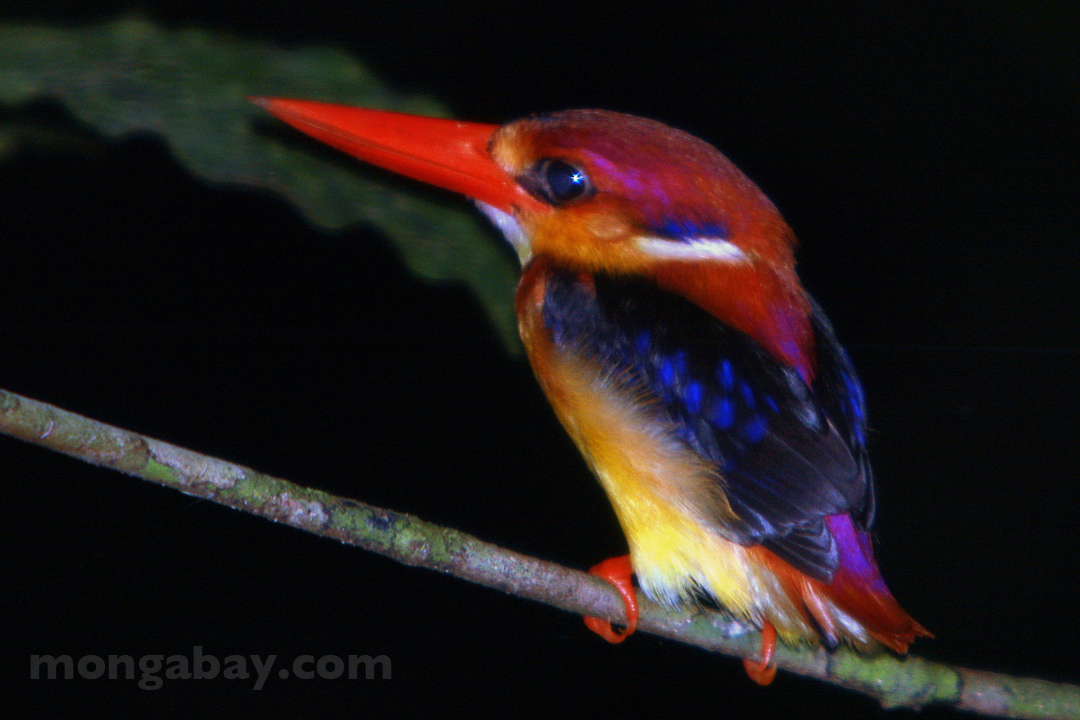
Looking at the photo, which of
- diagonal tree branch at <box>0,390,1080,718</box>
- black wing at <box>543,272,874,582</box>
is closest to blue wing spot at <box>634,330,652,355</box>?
black wing at <box>543,272,874,582</box>

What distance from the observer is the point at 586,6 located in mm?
1135

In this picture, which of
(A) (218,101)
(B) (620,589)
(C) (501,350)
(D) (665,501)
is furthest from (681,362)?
(A) (218,101)

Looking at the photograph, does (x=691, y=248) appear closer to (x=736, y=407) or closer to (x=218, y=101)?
(x=736, y=407)

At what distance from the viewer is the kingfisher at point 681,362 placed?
2.60 feet

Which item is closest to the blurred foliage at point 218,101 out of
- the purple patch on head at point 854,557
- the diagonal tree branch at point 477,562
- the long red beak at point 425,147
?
the long red beak at point 425,147

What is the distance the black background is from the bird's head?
0.16m

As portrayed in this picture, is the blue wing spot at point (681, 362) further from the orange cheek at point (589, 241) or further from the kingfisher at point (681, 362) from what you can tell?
the orange cheek at point (589, 241)

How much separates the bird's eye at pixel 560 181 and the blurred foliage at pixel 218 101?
0.73 ft

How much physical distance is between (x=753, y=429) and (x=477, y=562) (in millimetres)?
305

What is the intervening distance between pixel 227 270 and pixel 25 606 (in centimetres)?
45

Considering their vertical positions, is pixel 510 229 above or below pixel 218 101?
below

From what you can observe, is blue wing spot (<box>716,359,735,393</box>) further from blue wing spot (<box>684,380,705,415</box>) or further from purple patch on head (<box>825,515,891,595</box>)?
purple patch on head (<box>825,515,891,595</box>)

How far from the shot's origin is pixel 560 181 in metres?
0.89

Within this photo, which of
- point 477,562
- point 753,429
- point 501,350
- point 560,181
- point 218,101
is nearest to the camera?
point 218,101
